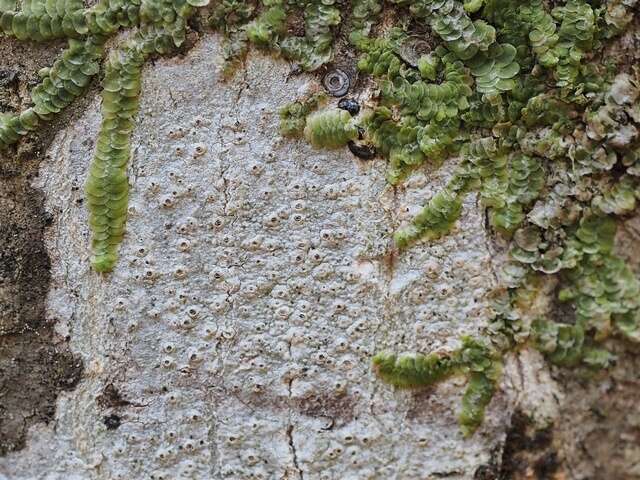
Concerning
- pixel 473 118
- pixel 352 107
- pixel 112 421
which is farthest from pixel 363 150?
pixel 112 421

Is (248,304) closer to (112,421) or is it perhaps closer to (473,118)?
(112,421)

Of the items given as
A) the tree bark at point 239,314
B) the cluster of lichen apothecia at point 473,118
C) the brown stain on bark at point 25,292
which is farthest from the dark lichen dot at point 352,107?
the brown stain on bark at point 25,292

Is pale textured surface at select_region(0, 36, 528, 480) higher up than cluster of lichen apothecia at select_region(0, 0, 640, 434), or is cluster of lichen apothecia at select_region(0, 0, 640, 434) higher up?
cluster of lichen apothecia at select_region(0, 0, 640, 434)

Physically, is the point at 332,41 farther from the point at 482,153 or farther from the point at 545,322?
the point at 545,322

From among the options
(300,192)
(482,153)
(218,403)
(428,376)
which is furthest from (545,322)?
(218,403)

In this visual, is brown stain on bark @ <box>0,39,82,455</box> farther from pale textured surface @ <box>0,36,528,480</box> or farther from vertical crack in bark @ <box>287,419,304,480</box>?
vertical crack in bark @ <box>287,419,304,480</box>

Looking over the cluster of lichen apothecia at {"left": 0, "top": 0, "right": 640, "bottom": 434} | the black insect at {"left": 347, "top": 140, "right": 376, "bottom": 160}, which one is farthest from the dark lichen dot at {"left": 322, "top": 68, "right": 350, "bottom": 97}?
the black insect at {"left": 347, "top": 140, "right": 376, "bottom": 160}

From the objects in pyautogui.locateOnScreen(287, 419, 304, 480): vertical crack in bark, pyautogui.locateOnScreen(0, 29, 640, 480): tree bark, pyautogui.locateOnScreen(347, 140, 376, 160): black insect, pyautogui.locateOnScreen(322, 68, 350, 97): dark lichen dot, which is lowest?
pyautogui.locateOnScreen(287, 419, 304, 480): vertical crack in bark
